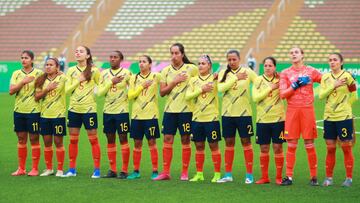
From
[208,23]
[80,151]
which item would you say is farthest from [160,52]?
[80,151]

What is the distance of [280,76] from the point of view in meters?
12.3

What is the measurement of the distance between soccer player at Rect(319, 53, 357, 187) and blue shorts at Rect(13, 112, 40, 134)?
15.5ft

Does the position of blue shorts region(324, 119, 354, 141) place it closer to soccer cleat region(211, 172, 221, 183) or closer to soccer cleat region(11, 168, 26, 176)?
soccer cleat region(211, 172, 221, 183)

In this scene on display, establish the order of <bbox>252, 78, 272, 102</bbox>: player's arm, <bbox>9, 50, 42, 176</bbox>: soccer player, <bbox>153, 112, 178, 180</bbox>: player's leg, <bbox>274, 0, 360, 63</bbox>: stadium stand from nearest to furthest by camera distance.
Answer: <bbox>252, 78, 272, 102</bbox>: player's arm < <bbox>153, 112, 178, 180</bbox>: player's leg < <bbox>9, 50, 42, 176</bbox>: soccer player < <bbox>274, 0, 360, 63</bbox>: stadium stand

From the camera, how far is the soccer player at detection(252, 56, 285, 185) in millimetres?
12367

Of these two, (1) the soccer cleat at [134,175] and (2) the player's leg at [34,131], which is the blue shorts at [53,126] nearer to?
(2) the player's leg at [34,131]

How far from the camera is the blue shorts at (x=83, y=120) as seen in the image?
13.2 metres

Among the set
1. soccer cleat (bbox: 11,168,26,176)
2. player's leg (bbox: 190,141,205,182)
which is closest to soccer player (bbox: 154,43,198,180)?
player's leg (bbox: 190,141,205,182)

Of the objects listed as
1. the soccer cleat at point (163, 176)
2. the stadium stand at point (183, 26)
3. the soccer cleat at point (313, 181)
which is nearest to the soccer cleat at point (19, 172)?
the soccer cleat at point (163, 176)

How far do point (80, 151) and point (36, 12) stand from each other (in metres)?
29.1

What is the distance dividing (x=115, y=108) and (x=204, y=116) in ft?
4.92

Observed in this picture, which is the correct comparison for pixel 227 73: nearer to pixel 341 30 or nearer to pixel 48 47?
pixel 341 30

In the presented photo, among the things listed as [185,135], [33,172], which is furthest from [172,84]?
[33,172]

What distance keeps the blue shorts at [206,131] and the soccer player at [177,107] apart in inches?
6.2
